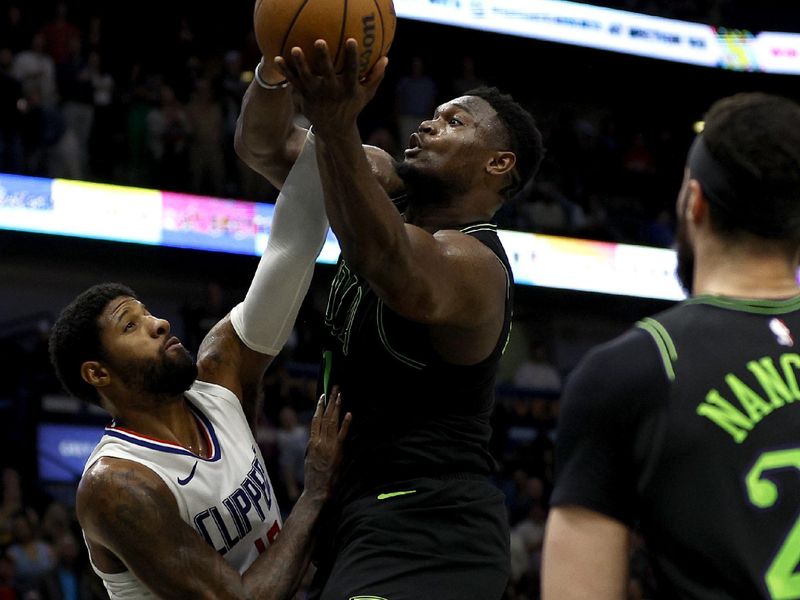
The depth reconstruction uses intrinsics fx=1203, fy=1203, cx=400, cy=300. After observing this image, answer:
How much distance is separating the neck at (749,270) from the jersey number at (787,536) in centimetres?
27

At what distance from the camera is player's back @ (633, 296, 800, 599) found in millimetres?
1837

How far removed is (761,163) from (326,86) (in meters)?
1.13

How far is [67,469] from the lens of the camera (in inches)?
456

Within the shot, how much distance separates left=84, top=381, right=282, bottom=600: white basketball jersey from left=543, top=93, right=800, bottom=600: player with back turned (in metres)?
1.81

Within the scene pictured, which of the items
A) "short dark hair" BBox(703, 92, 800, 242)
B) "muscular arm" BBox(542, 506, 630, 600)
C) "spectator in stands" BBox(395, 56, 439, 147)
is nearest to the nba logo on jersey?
"short dark hair" BBox(703, 92, 800, 242)

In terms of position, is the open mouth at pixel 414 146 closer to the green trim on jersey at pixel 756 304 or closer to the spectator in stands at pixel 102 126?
the green trim on jersey at pixel 756 304

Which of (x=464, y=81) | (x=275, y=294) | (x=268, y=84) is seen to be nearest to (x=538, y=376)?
(x=464, y=81)

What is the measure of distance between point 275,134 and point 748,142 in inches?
77.7

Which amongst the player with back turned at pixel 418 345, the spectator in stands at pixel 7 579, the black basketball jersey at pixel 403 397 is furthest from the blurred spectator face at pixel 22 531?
the black basketball jersey at pixel 403 397

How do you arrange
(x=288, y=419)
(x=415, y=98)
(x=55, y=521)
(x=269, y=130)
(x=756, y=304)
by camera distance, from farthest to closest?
(x=415, y=98) → (x=288, y=419) → (x=55, y=521) → (x=269, y=130) → (x=756, y=304)

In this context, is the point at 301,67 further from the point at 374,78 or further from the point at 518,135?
the point at 518,135

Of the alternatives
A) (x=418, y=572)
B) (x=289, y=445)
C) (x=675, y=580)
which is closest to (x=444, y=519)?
(x=418, y=572)

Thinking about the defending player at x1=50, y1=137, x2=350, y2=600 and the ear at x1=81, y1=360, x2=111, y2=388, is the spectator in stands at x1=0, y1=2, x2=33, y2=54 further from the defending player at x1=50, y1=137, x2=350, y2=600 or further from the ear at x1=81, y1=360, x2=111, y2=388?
the ear at x1=81, y1=360, x2=111, y2=388

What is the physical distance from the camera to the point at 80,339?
3742 mm
